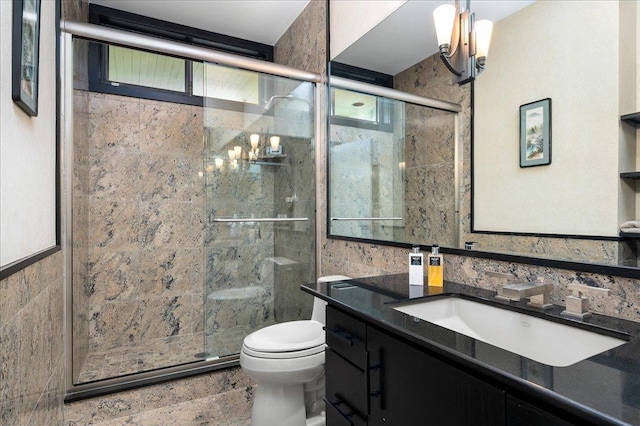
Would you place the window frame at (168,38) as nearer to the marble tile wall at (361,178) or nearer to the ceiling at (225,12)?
the ceiling at (225,12)

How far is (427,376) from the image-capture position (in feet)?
2.70

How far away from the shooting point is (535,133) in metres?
1.23

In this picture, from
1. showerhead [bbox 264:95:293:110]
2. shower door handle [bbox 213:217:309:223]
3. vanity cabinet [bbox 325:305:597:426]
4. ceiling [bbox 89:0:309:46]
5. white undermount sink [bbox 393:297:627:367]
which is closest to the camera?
vanity cabinet [bbox 325:305:597:426]

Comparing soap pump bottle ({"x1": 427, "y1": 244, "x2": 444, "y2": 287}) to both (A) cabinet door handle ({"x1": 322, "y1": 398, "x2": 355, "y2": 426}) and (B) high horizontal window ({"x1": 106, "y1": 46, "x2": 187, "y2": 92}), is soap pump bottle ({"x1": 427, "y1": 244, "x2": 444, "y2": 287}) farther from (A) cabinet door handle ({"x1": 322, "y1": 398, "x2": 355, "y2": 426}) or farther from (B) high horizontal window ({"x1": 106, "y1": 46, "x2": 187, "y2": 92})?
(B) high horizontal window ({"x1": 106, "y1": 46, "x2": 187, "y2": 92})

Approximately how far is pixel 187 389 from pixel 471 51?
238 centimetres

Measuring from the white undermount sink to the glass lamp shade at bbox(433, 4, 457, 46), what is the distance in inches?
42.6

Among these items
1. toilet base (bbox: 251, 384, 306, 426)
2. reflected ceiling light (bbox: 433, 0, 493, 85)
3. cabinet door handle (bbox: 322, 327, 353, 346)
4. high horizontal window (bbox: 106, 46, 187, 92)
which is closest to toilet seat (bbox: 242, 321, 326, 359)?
toilet base (bbox: 251, 384, 306, 426)

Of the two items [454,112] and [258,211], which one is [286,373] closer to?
[258,211]

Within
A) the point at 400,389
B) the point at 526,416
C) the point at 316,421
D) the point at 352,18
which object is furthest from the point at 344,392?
the point at 352,18

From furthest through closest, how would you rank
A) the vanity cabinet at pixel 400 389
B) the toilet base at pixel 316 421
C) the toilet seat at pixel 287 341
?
the toilet base at pixel 316 421, the toilet seat at pixel 287 341, the vanity cabinet at pixel 400 389

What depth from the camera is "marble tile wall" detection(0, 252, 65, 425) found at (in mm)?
912

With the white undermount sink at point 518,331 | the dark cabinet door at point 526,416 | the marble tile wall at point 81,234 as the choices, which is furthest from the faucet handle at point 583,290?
the marble tile wall at point 81,234

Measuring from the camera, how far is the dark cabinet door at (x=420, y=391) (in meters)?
0.69

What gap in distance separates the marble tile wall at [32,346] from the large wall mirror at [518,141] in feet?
4.92
